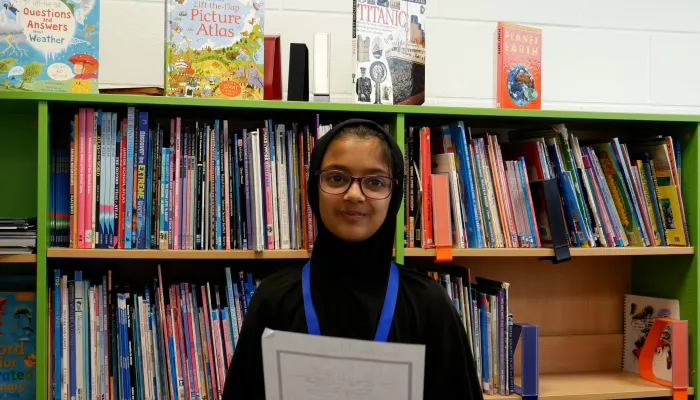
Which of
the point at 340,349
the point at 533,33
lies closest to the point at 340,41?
the point at 533,33

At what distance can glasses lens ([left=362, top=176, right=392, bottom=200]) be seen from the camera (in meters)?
1.26

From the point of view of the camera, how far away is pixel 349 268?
1.27 meters

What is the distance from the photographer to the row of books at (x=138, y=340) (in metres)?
1.65

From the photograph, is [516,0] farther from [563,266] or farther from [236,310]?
[236,310]

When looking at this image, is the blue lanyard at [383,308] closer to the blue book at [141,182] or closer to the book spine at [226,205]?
the book spine at [226,205]

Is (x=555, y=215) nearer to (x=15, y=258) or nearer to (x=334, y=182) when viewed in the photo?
(x=334, y=182)

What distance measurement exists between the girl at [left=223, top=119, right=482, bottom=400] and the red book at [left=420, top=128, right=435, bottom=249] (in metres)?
0.48

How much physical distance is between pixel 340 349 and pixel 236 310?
0.74 metres

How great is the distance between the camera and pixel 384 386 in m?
1.06

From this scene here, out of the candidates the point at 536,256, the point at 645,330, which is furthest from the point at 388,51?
the point at 645,330

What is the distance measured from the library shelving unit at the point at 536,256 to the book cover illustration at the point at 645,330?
3 centimetres

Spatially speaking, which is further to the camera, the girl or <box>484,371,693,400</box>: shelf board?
<box>484,371,693,400</box>: shelf board

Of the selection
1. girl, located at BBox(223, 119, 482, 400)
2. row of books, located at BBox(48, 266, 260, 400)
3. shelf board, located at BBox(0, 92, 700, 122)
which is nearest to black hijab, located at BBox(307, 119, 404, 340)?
girl, located at BBox(223, 119, 482, 400)

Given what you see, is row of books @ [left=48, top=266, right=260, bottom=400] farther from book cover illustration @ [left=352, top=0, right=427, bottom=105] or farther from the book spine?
book cover illustration @ [left=352, top=0, right=427, bottom=105]
